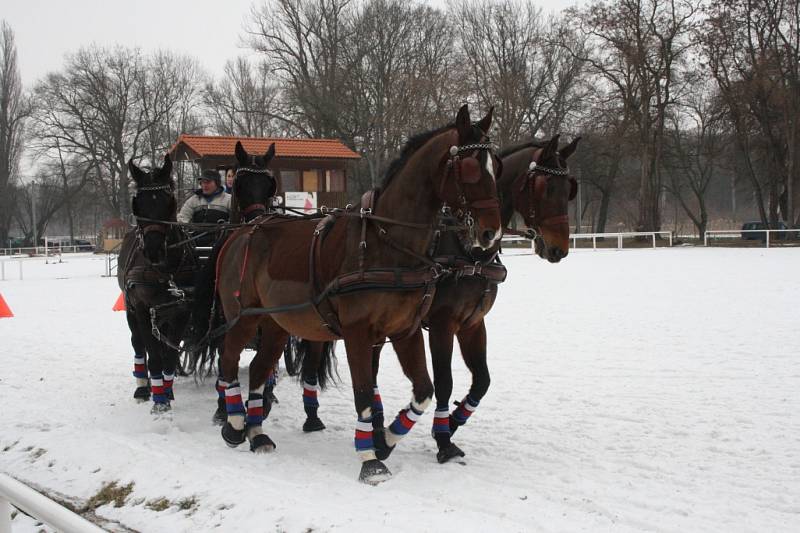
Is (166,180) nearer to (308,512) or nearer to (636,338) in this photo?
(308,512)

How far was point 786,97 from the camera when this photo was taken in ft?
95.9

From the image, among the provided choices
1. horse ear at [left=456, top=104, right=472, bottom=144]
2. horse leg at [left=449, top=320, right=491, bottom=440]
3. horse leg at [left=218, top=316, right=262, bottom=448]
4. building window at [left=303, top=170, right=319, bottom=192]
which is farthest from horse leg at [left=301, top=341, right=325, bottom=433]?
building window at [left=303, top=170, right=319, bottom=192]

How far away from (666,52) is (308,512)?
111 feet

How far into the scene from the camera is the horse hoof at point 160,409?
6.75 metres

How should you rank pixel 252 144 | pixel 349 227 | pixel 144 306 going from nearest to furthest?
pixel 349 227 → pixel 144 306 → pixel 252 144

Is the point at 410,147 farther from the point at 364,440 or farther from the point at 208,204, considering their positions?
the point at 208,204

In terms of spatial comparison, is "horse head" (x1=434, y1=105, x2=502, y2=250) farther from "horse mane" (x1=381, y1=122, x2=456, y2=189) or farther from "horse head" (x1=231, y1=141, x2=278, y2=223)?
"horse head" (x1=231, y1=141, x2=278, y2=223)

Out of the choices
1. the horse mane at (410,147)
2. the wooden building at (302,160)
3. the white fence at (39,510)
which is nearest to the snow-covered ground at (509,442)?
the white fence at (39,510)

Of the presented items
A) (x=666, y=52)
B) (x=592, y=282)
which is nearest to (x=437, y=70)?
(x=666, y=52)

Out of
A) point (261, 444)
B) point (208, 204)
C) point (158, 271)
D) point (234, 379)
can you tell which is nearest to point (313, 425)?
point (261, 444)

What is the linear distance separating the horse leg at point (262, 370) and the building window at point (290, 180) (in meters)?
20.0

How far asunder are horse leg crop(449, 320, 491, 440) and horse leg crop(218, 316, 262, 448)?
1.73m

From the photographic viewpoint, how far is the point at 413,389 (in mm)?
4934

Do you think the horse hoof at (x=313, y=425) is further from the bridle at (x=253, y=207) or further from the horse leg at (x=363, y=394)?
the bridle at (x=253, y=207)
